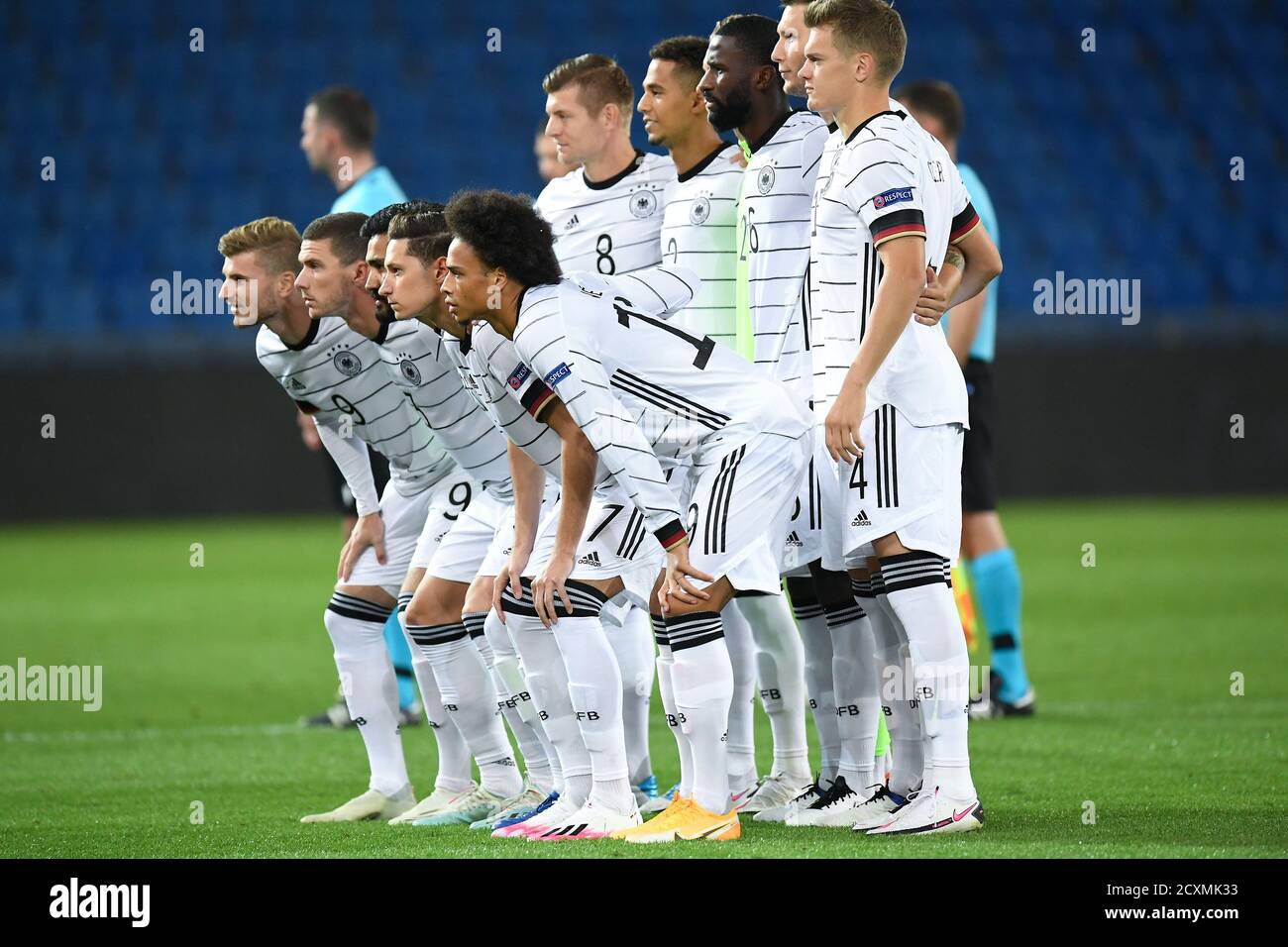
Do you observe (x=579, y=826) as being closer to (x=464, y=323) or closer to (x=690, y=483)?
(x=690, y=483)

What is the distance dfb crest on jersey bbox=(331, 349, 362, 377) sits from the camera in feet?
17.1

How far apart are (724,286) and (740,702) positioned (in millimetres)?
1260

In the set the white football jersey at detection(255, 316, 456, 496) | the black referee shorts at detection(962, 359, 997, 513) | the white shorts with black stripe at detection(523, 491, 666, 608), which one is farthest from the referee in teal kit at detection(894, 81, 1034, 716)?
the white shorts with black stripe at detection(523, 491, 666, 608)

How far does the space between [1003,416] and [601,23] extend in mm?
7388

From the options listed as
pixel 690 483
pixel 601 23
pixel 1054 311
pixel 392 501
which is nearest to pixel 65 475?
pixel 601 23

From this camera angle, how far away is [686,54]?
17.0 feet

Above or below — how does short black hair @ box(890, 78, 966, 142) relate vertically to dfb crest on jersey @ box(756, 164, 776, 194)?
above

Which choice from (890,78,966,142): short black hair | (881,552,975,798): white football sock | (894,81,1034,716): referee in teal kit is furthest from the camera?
(890,78,966,142): short black hair

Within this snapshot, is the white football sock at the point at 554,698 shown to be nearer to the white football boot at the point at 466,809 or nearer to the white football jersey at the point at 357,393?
the white football boot at the point at 466,809

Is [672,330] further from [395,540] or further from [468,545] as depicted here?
[395,540]

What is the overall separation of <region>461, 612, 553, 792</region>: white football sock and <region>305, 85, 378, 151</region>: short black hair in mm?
3778

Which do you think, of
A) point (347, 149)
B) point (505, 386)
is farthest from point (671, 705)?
point (347, 149)

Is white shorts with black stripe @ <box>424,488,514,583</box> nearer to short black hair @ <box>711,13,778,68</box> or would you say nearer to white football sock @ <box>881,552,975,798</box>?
white football sock @ <box>881,552,975,798</box>

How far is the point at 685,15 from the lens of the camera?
19938mm
